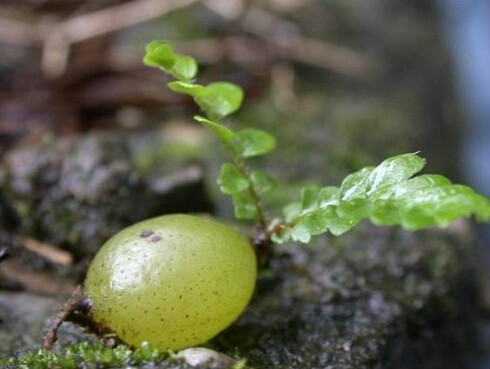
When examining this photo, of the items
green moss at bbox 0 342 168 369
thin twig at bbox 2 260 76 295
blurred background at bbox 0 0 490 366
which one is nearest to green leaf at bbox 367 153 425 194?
green moss at bbox 0 342 168 369

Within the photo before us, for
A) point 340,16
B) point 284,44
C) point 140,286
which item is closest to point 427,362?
point 140,286

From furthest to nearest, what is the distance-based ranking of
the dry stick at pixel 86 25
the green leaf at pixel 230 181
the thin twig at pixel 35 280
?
the dry stick at pixel 86 25
the thin twig at pixel 35 280
the green leaf at pixel 230 181

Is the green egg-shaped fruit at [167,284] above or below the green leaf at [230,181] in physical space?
below

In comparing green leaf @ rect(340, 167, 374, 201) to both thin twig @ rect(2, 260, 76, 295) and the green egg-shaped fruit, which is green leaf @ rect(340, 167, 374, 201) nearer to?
the green egg-shaped fruit

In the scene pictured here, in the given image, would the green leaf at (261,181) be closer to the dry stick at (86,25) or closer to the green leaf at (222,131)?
the green leaf at (222,131)

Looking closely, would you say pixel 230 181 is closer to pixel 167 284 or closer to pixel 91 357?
pixel 167 284

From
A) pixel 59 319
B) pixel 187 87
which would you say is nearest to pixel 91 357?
pixel 59 319

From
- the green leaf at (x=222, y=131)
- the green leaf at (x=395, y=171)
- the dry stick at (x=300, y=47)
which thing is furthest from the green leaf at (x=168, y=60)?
the dry stick at (x=300, y=47)
